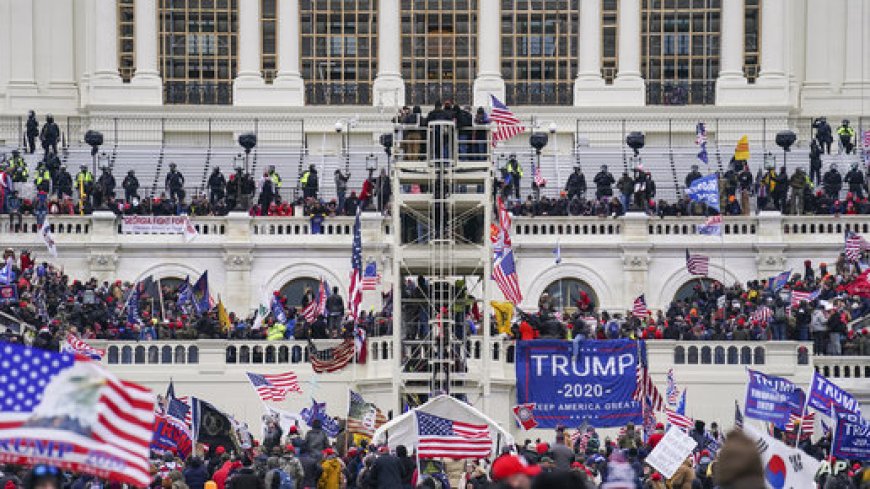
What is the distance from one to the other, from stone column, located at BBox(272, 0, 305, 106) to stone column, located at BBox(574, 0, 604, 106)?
8150 millimetres

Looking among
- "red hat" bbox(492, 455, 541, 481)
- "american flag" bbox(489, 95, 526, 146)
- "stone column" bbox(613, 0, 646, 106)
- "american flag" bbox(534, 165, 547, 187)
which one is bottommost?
"red hat" bbox(492, 455, 541, 481)

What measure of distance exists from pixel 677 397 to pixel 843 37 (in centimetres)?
3812

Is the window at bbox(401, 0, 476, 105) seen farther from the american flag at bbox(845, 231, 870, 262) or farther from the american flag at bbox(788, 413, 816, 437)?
the american flag at bbox(788, 413, 816, 437)

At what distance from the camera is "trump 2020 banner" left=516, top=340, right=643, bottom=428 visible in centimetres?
4831

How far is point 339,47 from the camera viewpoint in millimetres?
86438

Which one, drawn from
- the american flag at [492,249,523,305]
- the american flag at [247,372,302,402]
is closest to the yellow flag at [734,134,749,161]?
the american flag at [492,249,523,305]

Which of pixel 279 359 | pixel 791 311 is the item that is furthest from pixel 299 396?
pixel 791 311

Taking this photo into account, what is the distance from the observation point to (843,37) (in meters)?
87.2

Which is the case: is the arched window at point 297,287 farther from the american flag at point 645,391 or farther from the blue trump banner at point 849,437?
the blue trump banner at point 849,437

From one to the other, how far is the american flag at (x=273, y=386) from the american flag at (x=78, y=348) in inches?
149

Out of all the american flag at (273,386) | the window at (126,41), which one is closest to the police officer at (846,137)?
the window at (126,41)

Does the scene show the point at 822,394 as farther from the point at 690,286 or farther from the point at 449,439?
the point at 690,286

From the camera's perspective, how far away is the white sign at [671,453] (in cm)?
3319

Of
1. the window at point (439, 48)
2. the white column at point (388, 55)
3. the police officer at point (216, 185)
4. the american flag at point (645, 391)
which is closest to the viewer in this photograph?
the american flag at point (645, 391)
